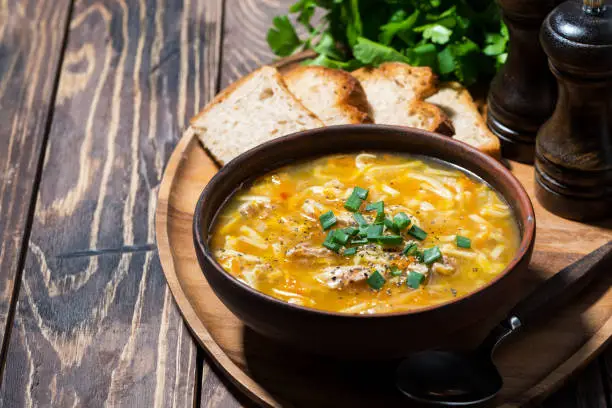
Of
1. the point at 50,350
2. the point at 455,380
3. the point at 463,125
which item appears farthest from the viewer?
the point at 463,125

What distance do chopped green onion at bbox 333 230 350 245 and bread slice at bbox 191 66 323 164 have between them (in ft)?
3.38

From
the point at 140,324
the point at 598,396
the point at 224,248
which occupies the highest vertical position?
the point at 224,248

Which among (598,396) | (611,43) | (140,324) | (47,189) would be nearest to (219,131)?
(47,189)

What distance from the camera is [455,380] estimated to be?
296cm

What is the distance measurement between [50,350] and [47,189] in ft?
3.47

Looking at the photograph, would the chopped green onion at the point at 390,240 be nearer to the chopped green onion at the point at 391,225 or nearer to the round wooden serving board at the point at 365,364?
the chopped green onion at the point at 391,225

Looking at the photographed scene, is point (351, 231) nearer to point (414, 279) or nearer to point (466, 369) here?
point (414, 279)

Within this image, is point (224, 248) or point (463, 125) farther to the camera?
point (463, 125)


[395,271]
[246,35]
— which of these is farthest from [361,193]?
[246,35]

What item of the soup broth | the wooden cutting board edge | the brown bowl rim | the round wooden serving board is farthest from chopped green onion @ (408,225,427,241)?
the wooden cutting board edge

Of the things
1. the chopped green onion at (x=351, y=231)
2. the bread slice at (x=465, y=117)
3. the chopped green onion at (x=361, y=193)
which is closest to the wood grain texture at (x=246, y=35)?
the bread slice at (x=465, y=117)

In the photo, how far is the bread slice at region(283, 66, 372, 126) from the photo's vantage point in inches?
168

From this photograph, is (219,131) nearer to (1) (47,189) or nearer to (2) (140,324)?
(1) (47,189)

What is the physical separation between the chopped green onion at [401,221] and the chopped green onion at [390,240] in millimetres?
50
